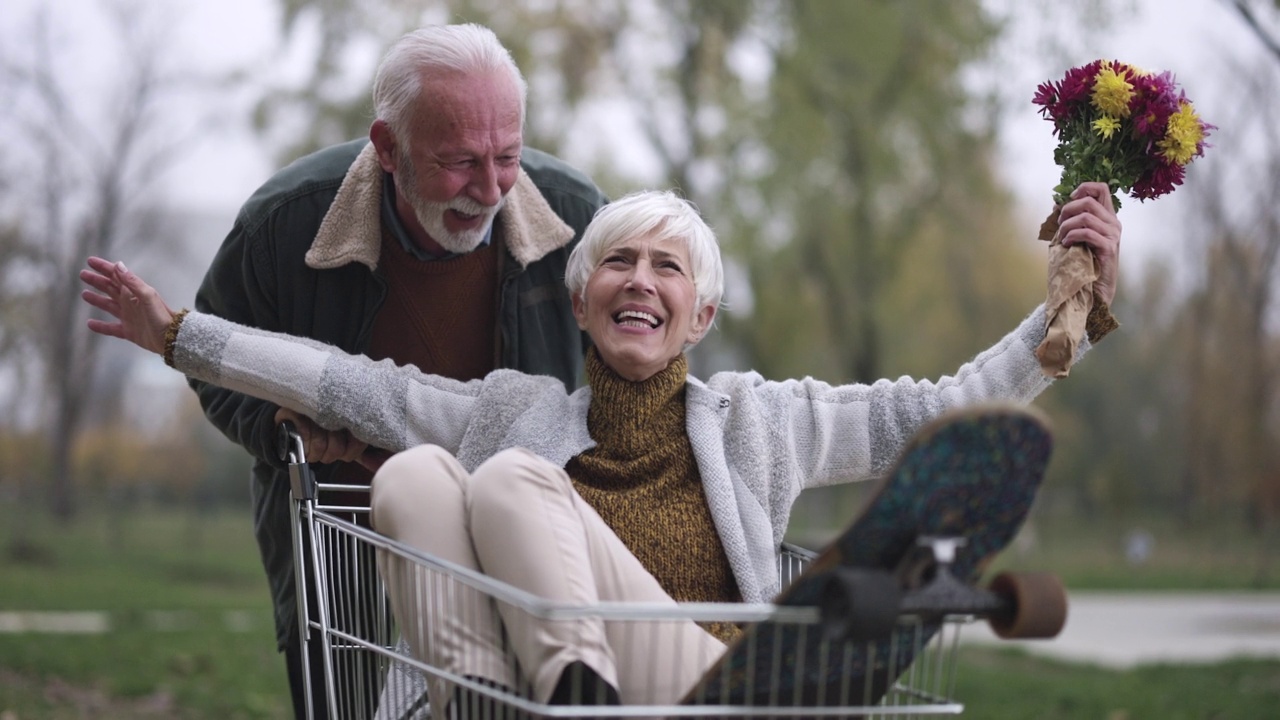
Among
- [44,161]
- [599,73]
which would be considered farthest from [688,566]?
[44,161]

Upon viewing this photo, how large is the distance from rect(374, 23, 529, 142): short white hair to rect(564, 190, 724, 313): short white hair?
498 millimetres

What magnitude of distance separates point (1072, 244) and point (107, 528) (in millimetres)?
22104

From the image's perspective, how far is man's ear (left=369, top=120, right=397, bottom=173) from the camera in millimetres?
3570

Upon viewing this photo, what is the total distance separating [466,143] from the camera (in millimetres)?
3373

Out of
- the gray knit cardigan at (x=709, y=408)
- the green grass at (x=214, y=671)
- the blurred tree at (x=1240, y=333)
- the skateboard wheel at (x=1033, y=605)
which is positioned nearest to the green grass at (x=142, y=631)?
the green grass at (x=214, y=671)

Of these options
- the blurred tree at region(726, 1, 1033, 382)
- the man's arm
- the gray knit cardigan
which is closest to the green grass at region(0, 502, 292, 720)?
the man's arm

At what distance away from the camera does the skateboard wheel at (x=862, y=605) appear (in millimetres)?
1926

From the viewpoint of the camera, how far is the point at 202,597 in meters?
15.1

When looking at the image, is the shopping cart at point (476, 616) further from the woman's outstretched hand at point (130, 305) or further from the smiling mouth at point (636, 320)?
the smiling mouth at point (636, 320)

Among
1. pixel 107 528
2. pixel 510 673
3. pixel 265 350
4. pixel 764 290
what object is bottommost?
pixel 510 673

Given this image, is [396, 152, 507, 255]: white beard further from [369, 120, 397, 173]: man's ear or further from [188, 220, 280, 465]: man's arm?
[188, 220, 280, 465]: man's arm

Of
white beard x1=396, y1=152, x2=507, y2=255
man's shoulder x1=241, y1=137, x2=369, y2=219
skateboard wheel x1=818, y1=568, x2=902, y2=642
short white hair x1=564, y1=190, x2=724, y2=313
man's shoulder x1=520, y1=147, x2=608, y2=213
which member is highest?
man's shoulder x1=520, y1=147, x2=608, y2=213

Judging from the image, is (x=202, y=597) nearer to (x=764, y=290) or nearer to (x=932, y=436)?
(x=764, y=290)

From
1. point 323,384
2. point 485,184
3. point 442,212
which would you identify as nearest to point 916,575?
point 323,384
